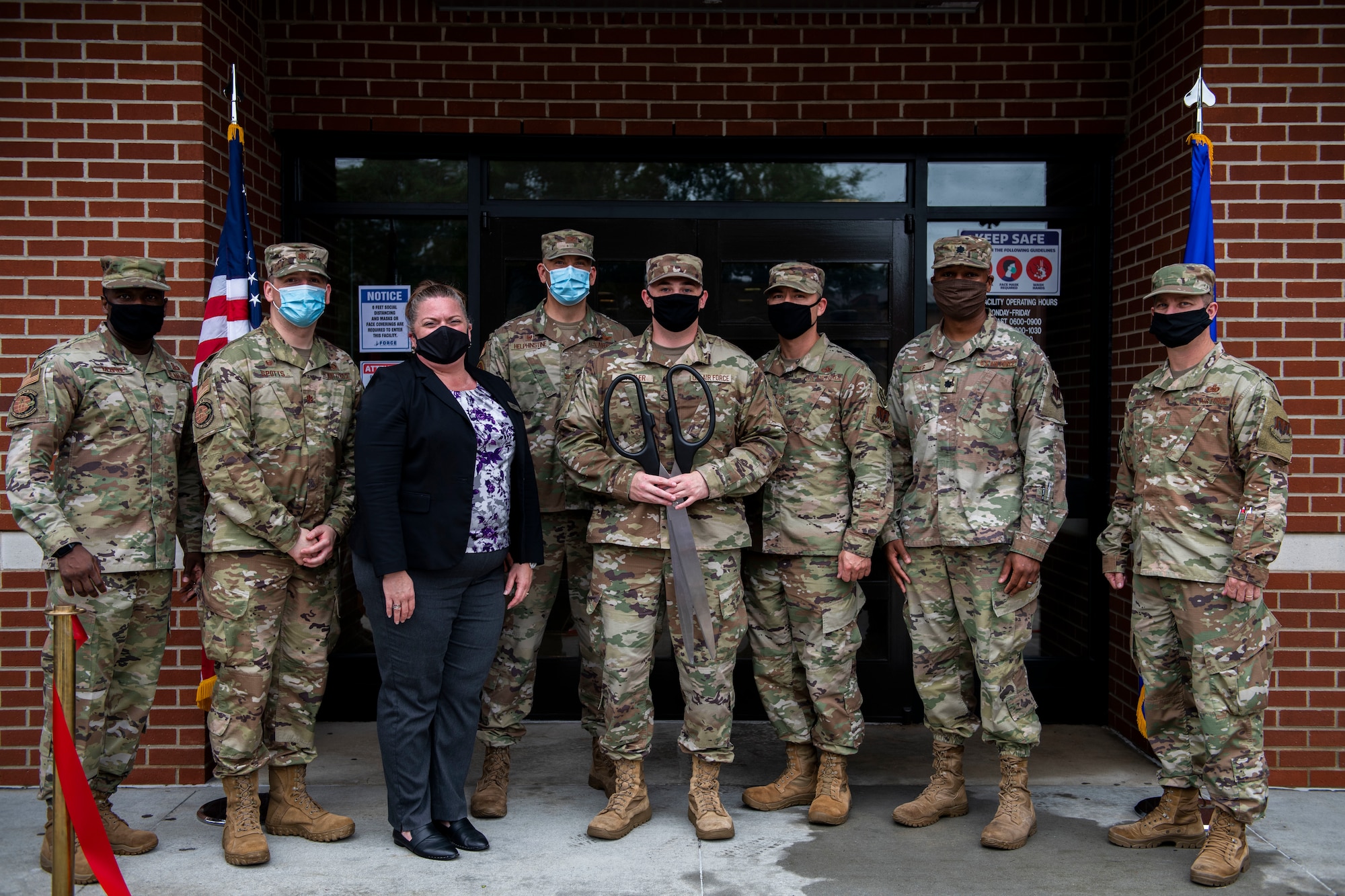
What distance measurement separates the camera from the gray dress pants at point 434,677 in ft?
11.6

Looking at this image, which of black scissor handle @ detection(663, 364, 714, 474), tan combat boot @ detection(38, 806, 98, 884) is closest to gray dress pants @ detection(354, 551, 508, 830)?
black scissor handle @ detection(663, 364, 714, 474)

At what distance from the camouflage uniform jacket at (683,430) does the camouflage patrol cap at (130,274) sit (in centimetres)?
150

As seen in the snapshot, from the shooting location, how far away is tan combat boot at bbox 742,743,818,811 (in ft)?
13.3

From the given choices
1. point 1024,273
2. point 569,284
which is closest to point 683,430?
point 569,284

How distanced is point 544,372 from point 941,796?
7.35ft

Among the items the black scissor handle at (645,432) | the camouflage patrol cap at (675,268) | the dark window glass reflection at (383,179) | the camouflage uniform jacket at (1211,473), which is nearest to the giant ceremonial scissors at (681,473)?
the black scissor handle at (645,432)

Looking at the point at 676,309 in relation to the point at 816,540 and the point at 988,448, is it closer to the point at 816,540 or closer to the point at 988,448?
the point at 816,540

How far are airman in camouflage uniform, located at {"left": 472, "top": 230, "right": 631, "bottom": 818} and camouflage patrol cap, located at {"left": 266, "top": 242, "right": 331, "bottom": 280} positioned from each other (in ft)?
2.65

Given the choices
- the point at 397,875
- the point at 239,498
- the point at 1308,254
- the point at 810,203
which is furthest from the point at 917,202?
the point at 397,875

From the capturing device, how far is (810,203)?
5.18m

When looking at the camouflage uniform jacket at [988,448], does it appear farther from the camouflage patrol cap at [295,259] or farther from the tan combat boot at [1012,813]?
the camouflage patrol cap at [295,259]

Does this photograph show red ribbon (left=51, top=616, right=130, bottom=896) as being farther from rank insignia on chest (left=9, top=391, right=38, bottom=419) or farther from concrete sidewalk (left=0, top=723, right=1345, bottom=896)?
rank insignia on chest (left=9, top=391, right=38, bottom=419)

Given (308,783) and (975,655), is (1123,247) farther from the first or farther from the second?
(308,783)

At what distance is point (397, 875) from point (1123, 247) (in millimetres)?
4228
